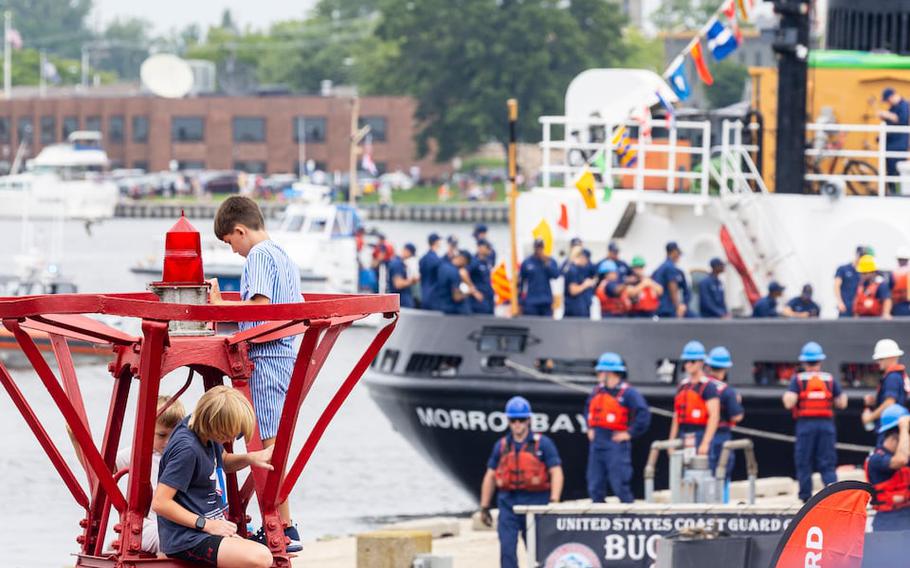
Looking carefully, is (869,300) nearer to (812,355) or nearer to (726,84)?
(812,355)

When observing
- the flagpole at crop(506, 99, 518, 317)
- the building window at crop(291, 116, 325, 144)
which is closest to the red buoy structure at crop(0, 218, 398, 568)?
the flagpole at crop(506, 99, 518, 317)

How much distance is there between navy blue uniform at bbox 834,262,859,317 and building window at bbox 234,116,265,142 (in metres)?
79.9

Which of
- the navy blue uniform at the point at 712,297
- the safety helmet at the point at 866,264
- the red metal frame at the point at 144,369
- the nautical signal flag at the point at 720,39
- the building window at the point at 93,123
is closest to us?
the red metal frame at the point at 144,369

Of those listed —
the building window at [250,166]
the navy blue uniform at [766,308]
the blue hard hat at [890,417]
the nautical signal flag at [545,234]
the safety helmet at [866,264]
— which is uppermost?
the building window at [250,166]

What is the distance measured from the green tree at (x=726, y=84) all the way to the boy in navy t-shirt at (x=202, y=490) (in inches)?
3129

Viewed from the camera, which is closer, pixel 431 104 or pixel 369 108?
pixel 431 104

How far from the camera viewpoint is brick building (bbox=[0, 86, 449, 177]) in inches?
3711

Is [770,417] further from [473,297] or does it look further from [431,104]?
[431,104]

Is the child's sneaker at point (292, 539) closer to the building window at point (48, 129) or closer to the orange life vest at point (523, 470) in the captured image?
the orange life vest at point (523, 470)

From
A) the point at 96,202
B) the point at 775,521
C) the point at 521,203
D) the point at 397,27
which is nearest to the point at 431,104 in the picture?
the point at 397,27

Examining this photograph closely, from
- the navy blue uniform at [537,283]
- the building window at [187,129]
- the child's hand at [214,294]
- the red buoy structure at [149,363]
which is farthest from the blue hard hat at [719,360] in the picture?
the building window at [187,129]

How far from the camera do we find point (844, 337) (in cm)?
1712

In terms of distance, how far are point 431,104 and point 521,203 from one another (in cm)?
6837

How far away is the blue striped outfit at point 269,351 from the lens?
6.73m
